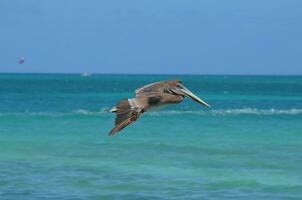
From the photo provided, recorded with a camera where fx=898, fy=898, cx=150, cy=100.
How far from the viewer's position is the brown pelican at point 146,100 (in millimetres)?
7990

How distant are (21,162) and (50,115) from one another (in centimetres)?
1777

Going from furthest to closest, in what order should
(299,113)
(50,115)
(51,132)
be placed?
(299,113), (50,115), (51,132)

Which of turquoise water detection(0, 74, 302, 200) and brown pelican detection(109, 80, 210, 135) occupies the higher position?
turquoise water detection(0, 74, 302, 200)

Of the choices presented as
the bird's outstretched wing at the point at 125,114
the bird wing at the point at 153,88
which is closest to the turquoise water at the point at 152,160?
the bird wing at the point at 153,88

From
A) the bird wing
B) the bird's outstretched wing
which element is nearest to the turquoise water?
the bird wing

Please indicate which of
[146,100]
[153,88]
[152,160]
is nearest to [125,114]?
[146,100]

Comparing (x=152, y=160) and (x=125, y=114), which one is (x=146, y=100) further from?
(x=152, y=160)

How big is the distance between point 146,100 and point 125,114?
42cm

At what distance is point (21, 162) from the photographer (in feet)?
60.7

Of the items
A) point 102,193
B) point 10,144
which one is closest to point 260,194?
point 102,193

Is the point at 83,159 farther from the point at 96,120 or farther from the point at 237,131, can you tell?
the point at 96,120

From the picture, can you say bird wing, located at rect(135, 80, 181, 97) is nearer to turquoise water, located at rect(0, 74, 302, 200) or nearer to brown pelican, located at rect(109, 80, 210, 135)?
brown pelican, located at rect(109, 80, 210, 135)

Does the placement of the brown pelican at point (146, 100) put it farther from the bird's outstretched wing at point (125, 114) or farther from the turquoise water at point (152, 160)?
the turquoise water at point (152, 160)

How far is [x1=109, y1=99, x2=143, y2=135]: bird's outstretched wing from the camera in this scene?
25.8 ft
